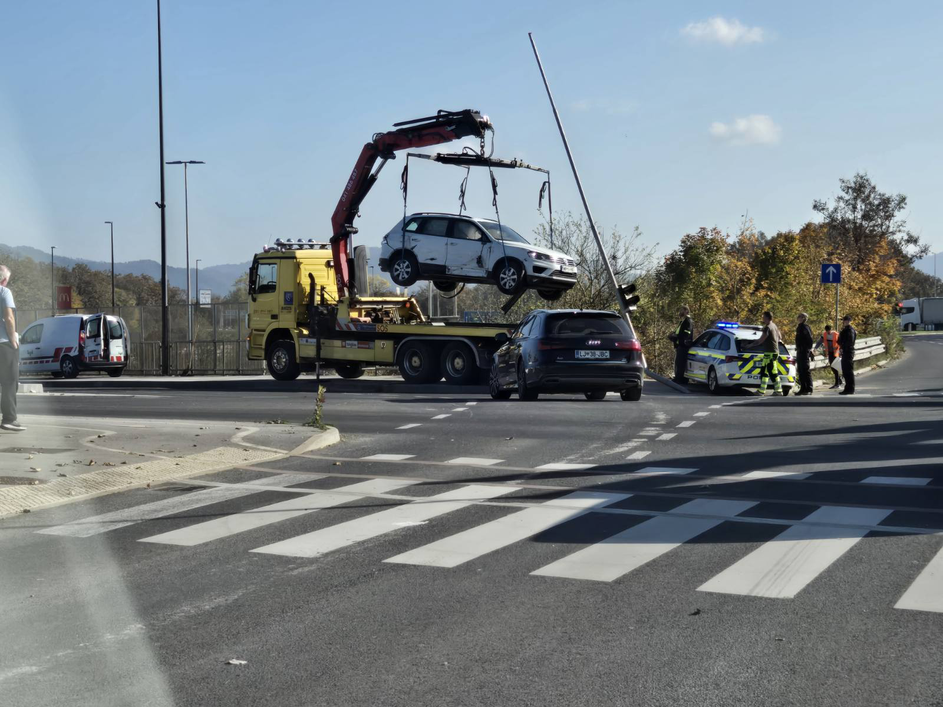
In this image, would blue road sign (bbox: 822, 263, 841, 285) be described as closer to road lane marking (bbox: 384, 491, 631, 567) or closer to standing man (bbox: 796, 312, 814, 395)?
standing man (bbox: 796, 312, 814, 395)

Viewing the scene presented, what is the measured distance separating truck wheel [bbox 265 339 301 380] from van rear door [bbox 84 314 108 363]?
10.6 m

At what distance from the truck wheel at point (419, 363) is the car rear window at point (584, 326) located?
22.4 feet

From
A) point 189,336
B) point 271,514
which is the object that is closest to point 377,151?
point 189,336

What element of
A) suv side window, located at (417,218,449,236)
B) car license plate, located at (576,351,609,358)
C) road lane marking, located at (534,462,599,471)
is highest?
suv side window, located at (417,218,449,236)

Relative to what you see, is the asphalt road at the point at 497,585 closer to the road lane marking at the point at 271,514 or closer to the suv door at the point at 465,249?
the road lane marking at the point at 271,514

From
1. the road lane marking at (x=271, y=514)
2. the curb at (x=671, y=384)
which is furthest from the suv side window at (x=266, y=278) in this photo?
the road lane marking at (x=271, y=514)

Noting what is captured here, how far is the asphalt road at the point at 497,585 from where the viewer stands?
15.8 ft

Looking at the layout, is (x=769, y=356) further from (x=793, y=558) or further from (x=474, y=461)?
(x=793, y=558)

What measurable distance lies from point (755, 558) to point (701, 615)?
1.48 metres

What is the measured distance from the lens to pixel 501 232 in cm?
2611

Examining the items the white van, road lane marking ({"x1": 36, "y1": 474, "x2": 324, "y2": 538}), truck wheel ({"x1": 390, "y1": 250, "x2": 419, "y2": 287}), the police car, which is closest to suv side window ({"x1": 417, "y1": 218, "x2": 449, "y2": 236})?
truck wheel ({"x1": 390, "y1": 250, "x2": 419, "y2": 287})

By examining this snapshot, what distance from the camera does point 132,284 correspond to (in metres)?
112

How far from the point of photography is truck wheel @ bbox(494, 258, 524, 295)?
25.8m

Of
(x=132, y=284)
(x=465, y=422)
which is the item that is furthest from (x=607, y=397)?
(x=132, y=284)
